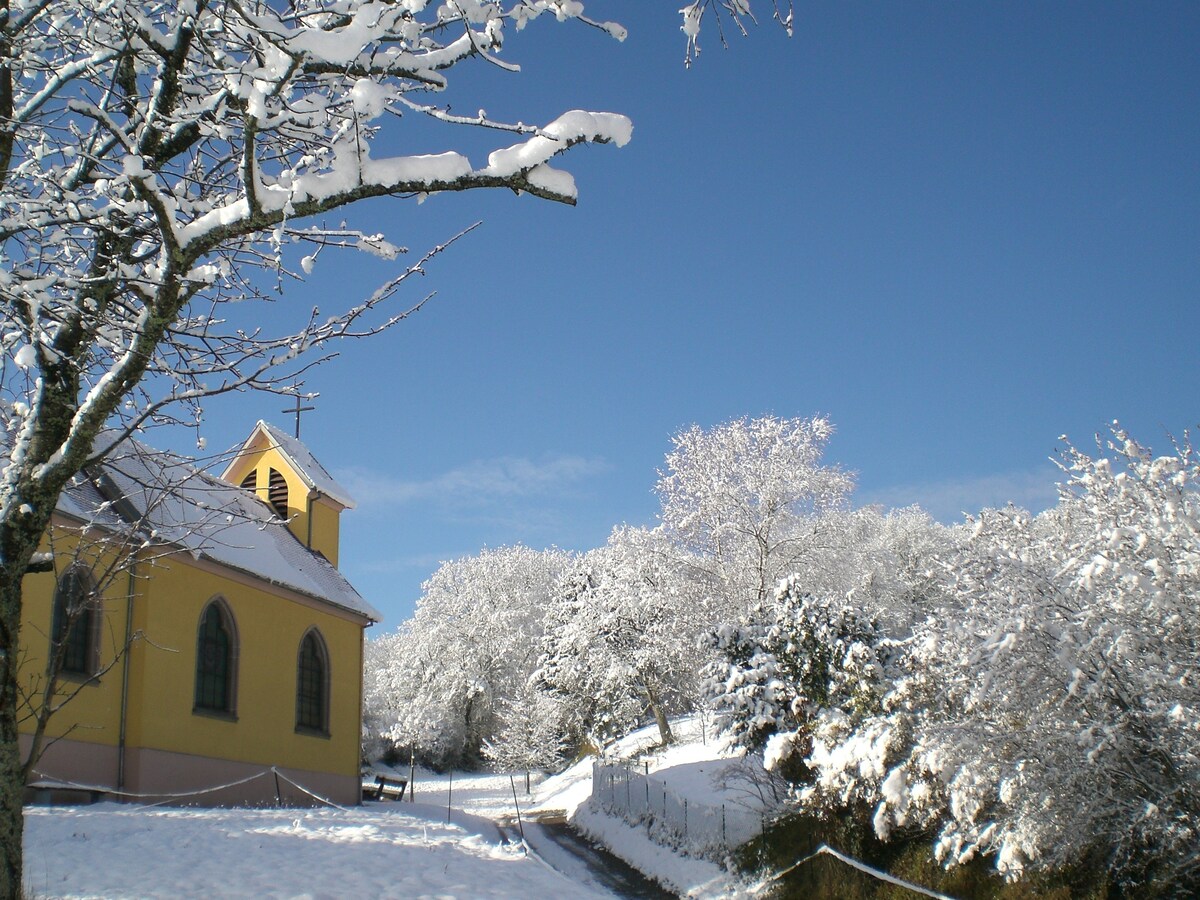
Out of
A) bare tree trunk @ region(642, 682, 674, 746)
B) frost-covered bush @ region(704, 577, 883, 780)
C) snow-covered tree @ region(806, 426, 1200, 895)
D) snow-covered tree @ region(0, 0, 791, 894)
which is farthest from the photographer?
bare tree trunk @ region(642, 682, 674, 746)

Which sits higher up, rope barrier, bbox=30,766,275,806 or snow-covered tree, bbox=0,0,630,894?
snow-covered tree, bbox=0,0,630,894

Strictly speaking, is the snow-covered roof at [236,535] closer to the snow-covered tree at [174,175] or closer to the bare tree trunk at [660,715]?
the snow-covered tree at [174,175]

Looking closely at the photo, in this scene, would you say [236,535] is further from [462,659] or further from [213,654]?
[462,659]

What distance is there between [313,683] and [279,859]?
1168 centimetres

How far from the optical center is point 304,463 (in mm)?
27172

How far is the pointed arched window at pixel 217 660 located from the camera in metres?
19.1

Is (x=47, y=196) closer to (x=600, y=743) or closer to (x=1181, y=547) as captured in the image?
(x=1181, y=547)

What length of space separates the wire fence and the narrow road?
1.08 m

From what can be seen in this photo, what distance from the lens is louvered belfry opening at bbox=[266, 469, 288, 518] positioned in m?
26.9

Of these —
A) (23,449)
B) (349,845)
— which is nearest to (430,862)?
(349,845)

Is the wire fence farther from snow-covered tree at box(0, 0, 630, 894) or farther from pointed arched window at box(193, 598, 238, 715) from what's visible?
snow-covered tree at box(0, 0, 630, 894)

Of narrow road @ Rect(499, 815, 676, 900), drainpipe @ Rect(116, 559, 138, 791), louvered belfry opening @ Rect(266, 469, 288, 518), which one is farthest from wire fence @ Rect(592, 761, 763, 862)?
louvered belfry opening @ Rect(266, 469, 288, 518)

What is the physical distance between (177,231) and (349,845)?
34.7 feet

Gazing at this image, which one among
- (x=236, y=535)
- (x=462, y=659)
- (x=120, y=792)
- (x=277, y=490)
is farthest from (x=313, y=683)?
(x=462, y=659)
